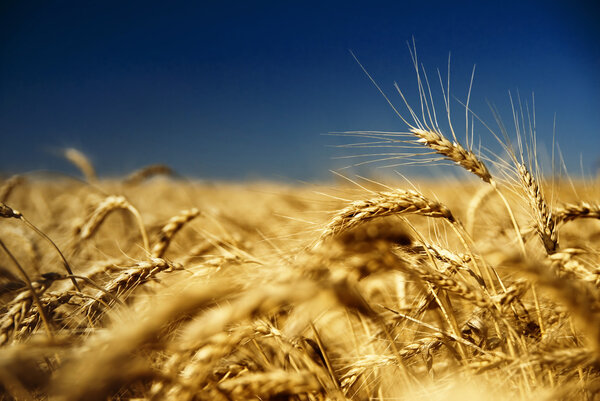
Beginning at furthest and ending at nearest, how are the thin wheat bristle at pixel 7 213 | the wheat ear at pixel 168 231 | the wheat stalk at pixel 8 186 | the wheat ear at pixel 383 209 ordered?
the wheat stalk at pixel 8 186 < the wheat ear at pixel 168 231 < the thin wheat bristle at pixel 7 213 < the wheat ear at pixel 383 209

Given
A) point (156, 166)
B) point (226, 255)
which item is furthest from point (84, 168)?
point (226, 255)

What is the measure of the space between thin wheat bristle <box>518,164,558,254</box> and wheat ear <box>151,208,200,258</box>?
159 centimetres

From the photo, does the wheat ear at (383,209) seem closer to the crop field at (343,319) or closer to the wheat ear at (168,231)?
the crop field at (343,319)

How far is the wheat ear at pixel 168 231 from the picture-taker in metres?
1.80

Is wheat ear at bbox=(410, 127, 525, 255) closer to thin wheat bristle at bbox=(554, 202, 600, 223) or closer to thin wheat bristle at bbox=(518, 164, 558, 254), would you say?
thin wheat bristle at bbox=(518, 164, 558, 254)

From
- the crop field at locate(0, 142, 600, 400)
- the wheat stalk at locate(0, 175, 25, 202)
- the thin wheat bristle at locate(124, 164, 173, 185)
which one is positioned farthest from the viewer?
the thin wheat bristle at locate(124, 164, 173, 185)

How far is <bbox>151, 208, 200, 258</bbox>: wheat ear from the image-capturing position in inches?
70.8

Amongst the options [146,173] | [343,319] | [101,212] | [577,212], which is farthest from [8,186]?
[577,212]

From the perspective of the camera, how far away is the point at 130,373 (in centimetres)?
61

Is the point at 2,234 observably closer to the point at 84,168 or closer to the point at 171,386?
the point at 171,386

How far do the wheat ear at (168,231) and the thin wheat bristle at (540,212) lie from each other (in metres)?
1.59

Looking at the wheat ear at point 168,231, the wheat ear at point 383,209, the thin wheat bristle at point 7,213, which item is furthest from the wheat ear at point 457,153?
the thin wheat bristle at point 7,213

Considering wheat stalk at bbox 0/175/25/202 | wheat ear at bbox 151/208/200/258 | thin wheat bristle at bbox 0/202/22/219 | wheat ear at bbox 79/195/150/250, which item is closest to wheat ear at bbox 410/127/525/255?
wheat ear at bbox 151/208/200/258

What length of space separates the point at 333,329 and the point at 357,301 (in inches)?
43.1
